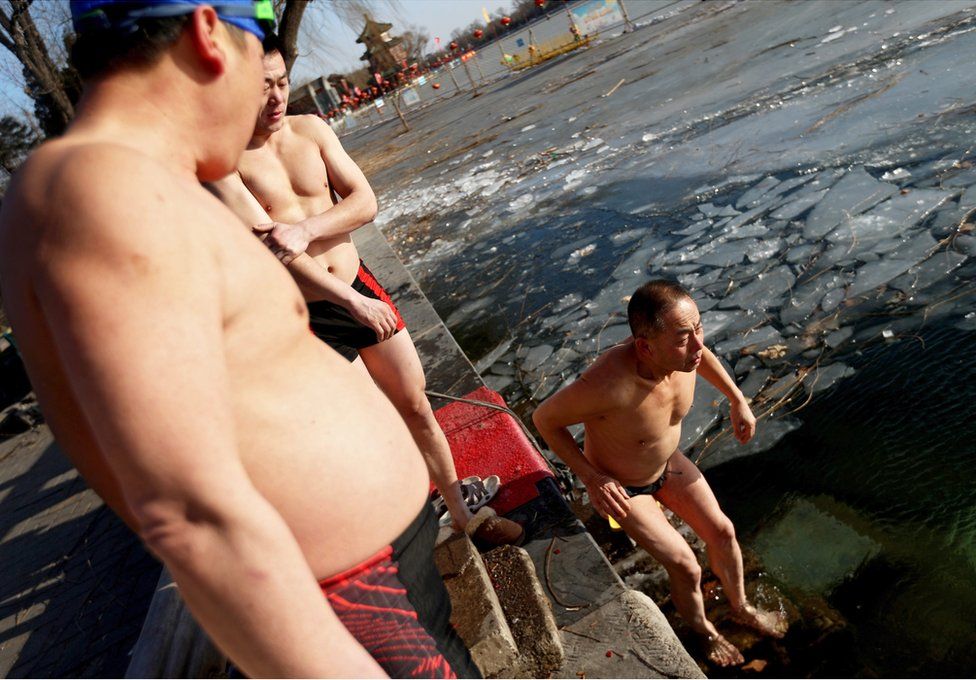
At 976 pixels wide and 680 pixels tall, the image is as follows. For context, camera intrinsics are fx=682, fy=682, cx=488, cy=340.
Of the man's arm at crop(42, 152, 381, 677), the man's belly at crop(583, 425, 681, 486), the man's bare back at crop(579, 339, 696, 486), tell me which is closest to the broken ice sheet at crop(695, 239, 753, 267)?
the man's bare back at crop(579, 339, 696, 486)

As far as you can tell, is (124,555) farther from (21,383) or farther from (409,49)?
(409,49)

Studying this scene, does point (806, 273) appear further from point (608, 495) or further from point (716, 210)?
point (608, 495)

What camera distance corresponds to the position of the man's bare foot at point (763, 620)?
104 inches

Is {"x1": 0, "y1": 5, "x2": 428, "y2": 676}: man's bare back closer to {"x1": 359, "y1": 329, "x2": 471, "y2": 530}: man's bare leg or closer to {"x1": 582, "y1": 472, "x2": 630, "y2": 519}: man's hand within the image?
{"x1": 359, "y1": 329, "x2": 471, "y2": 530}: man's bare leg

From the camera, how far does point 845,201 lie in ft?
16.9

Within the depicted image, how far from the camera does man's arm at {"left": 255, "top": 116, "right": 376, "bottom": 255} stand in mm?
2584

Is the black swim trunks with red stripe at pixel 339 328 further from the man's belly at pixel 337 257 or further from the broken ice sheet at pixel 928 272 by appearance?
the broken ice sheet at pixel 928 272

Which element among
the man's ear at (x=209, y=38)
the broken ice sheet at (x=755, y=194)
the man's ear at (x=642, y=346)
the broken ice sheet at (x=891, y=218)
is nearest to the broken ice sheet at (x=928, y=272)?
the broken ice sheet at (x=891, y=218)

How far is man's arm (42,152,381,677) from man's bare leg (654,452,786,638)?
211 cm

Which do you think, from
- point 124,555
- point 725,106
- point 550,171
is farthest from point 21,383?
point 725,106

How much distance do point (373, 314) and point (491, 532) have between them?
1.09 m

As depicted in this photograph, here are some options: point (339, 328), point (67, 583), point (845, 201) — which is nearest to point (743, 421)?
point (339, 328)

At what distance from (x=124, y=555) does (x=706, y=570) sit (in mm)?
4000

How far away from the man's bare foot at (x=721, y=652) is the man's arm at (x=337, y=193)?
2130 millimetres
